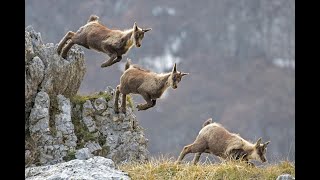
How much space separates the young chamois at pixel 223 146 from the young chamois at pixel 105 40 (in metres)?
2.66

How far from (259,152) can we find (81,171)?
513 centimetres

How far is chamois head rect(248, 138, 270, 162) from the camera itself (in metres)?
13.9

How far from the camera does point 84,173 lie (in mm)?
10000

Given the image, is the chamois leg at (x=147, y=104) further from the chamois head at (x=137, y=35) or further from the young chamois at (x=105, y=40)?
the chamois head at (x=137, y=35)

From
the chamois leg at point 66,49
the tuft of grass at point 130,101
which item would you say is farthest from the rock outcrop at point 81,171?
the tuft of grass at point 130,101

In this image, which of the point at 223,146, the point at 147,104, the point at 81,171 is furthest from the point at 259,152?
the point at 81,171

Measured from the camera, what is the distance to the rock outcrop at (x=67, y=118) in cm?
1330

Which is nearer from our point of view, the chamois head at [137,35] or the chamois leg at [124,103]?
the chamois head at [137,35]

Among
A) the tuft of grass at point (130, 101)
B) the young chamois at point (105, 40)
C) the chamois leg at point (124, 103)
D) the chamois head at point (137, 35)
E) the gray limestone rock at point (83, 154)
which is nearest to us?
the gray limestone rock at point (83, 154)

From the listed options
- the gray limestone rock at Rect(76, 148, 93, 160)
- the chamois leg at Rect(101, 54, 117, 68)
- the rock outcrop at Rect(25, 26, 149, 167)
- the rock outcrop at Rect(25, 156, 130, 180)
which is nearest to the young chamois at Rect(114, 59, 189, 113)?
the rock outcrop at Rect(25, 26, 149, 167)

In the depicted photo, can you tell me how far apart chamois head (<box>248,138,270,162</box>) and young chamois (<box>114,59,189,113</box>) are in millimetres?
2231
